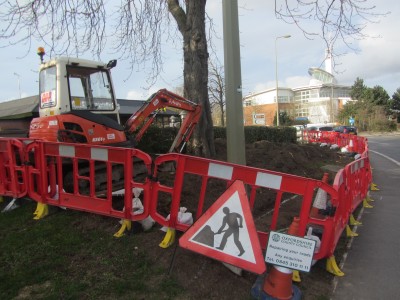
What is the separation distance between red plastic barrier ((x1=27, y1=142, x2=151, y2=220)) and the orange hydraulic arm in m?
2.02

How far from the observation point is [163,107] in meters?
8.66

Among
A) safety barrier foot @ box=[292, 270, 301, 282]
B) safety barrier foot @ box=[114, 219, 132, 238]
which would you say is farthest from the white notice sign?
safety barrier foot @ box=[114, 219, 132, 238]

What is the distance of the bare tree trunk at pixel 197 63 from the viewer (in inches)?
361

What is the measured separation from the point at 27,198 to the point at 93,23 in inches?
209

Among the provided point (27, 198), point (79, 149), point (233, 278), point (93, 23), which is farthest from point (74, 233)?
point (93, 23)

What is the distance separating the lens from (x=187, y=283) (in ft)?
12.8

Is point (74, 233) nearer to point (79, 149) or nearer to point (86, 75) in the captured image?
point (79, 149)

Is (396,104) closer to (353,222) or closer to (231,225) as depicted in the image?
(353,222)

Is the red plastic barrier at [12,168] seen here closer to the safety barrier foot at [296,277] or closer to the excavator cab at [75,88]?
the excavator cab at [75,88]

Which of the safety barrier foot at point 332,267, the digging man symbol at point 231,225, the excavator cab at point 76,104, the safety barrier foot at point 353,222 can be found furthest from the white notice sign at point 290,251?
the excavator cab at point 76,104

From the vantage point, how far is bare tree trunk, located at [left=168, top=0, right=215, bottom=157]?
917 centimetres

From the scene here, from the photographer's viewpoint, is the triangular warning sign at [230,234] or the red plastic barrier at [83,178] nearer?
the triangular warning sign at [230,234]

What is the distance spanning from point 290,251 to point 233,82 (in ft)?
7.30

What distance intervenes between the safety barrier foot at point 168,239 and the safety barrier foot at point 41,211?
226 cm
